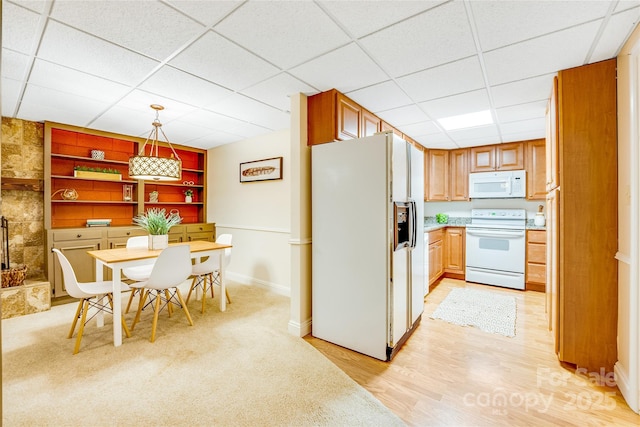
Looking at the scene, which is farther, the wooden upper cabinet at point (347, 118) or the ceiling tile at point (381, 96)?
the wooden upper cabinet at point (347, 118)

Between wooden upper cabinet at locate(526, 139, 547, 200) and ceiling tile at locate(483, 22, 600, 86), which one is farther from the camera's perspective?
wooden upper cabinet at locate(526, 139, 547, 200)

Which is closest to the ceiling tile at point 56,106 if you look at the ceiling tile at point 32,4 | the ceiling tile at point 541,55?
the ceiling tile at point 32,4

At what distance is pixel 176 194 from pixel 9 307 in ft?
8.61

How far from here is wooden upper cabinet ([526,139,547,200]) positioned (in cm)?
473

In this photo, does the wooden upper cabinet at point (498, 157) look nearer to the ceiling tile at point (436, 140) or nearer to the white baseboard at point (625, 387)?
the ceiling tile at point (436, 140)

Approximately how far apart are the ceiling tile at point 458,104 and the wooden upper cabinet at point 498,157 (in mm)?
1941

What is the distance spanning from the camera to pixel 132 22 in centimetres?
204

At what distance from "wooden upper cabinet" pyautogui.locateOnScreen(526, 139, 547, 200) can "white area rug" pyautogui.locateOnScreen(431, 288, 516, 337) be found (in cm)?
Answer: 166

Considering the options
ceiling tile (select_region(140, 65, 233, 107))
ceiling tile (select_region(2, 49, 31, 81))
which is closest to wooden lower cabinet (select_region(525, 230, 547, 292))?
ceiling tile (select_region(140, 65, 233, 107))

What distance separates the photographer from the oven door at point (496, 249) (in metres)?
4.64

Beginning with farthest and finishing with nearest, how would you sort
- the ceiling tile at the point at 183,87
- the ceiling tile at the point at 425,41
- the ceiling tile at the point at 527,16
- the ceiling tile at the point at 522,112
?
the ceiling tile at the point at 522,112, the ceiling tile at the point at 183,87, the ceiling tile at the point at 425,41, the ceiling tile at the point at 527,16

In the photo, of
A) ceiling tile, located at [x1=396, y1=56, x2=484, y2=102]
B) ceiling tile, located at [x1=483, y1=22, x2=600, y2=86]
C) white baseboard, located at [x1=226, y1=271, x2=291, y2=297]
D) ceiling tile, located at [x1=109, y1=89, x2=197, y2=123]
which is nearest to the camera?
ceiling tile, located at [x1=483, y1=22, x2=600, y2=86]

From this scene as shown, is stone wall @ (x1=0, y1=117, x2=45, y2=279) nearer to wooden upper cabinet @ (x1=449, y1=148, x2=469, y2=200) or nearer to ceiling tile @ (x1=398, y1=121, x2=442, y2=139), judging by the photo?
ceiling tile @ (x1=398, y1=121, x2=442, y2=139)

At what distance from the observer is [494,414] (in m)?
2.05
